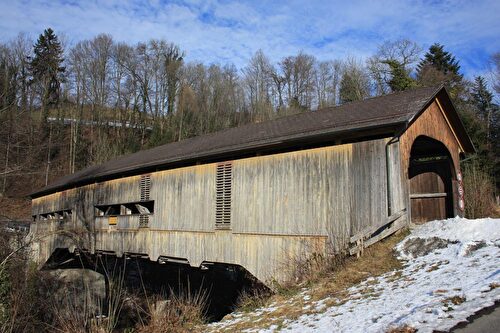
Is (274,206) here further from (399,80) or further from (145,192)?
(399,80)

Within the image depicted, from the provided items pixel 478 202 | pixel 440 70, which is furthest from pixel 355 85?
pixel 478 202

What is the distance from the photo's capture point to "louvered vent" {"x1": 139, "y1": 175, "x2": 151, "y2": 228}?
54.2 feet

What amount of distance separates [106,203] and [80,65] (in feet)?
101

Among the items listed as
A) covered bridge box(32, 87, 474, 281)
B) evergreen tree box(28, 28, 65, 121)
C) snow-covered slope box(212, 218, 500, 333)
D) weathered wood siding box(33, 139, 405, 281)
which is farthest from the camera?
evergreen tree box(28, 28, 65, 121)

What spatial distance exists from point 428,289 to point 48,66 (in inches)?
1798

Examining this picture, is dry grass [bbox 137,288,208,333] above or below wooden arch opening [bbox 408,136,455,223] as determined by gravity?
below

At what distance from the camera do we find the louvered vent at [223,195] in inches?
512

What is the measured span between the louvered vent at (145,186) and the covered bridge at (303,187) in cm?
4

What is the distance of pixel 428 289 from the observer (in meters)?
6.29

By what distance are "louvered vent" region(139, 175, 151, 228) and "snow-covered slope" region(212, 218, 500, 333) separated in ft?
29.0

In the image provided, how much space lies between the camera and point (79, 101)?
44.8 metres

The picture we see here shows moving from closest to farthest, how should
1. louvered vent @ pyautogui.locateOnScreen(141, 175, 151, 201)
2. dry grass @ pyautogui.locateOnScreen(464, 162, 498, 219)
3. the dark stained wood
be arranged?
the dark stained wood < dry grass @ pyautogui.locateOnScreen(464, 162, 498, 219) < louvered vent @ pyautogui.locateOnScreen(141, 175, 151, 201)

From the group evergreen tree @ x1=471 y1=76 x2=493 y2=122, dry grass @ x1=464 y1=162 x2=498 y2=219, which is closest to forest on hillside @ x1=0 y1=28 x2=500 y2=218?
evergreen tree @ x1=471 y1=76 x2=493 y2=122

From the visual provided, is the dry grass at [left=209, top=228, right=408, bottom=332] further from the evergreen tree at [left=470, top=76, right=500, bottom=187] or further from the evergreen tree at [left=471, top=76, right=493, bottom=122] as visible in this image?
the evergreen tree at [left=471, top=76, right=493, bottom=122]
